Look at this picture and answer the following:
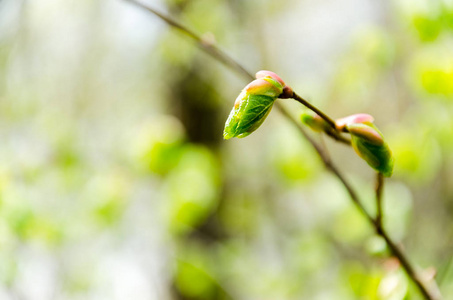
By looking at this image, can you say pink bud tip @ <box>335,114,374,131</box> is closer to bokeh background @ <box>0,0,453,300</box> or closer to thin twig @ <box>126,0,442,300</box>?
thin twig @ <box>126,0,442,300</box>

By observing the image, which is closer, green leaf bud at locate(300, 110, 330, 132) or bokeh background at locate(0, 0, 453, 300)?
green leaf bud at locate(300, 110, 330, 132)

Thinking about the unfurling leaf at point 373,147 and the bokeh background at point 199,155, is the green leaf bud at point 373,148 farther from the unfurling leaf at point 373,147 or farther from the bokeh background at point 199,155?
the bokeh background at point 199,155

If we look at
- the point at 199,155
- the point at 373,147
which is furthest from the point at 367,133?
the point at 199,155

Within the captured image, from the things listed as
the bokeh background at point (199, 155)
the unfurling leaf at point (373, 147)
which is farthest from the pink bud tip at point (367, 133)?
the bokeh background at point (199, 155)

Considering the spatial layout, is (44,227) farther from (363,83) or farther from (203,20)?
(363,83)

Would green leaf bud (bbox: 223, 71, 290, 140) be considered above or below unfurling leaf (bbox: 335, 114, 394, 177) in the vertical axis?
above

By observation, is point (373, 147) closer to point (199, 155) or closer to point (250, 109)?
point (250, 109)

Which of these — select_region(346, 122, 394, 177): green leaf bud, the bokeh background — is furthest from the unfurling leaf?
the bokeh background
